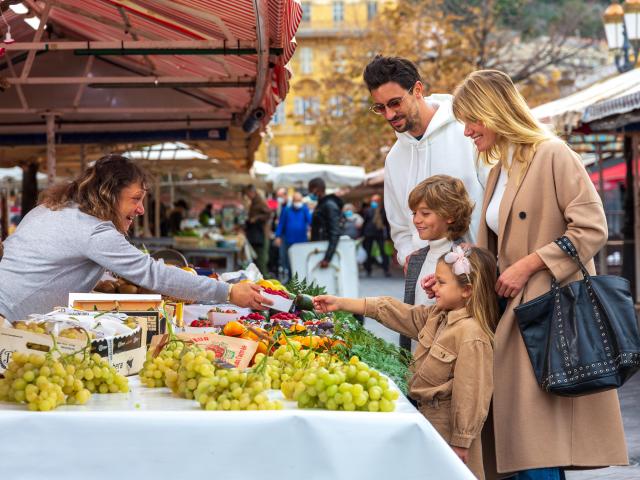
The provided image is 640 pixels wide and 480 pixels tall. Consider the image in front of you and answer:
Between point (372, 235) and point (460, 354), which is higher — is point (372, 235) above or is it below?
above

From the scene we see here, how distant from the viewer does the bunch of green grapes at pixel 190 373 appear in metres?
3.09

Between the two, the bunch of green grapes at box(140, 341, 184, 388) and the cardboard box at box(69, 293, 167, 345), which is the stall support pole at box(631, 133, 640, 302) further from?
the bunch of green grapes at box(140, 341, 184, 388)

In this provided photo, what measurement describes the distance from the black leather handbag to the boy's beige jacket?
0.26 m

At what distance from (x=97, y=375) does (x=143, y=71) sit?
6.29 metres

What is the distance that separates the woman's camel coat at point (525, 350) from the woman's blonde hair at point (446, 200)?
388 mm

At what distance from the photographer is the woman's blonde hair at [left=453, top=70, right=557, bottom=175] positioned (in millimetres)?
4090

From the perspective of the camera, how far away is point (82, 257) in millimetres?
4383

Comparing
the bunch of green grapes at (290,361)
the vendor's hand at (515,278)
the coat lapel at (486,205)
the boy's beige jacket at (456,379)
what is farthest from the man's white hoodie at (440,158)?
the bunch of green grapes at (290,361)

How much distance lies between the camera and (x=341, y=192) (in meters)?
43.8

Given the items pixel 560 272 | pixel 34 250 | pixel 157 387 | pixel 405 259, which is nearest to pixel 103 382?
pixel 157 387

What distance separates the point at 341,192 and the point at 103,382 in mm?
40745

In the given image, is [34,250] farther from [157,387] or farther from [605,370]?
[605,370]

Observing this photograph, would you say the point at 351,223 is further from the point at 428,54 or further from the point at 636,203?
the point at 636,203

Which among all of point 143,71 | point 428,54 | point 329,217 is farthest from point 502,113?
point 428,54
